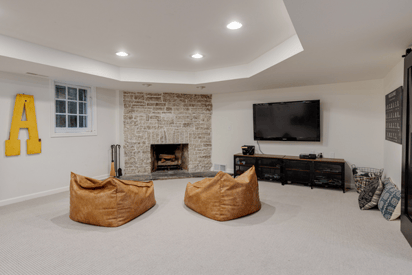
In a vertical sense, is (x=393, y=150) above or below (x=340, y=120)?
below

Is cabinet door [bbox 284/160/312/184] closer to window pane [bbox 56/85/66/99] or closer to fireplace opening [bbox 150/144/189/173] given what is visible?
fireplace opening [bbox 150/144/189/173]

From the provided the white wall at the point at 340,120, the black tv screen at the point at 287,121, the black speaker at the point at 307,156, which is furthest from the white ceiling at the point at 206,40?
the black speaker at the point at 307,156

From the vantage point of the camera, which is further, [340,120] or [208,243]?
[340,120]

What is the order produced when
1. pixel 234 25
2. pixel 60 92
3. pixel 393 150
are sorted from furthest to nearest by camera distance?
pixel 60 92, pixel 393 150, pixel 234 25

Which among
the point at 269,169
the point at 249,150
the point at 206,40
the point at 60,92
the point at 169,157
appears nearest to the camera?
the point at 206,40

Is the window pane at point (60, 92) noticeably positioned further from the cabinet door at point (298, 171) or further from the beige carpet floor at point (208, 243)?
the cabinet door at point (298, 171)

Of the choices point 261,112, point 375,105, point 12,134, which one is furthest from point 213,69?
point 12,134

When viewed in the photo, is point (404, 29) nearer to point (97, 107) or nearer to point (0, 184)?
point (97, 107)

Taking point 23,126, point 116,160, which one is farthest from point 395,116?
point 23,126

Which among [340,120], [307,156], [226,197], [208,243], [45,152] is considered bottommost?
[208,243]

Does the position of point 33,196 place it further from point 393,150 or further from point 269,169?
point 393,150

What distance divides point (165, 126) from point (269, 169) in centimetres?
273

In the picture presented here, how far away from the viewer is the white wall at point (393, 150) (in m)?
3.28

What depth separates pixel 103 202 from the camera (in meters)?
2.80
